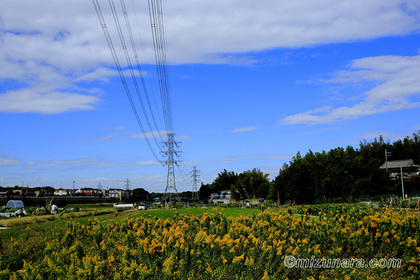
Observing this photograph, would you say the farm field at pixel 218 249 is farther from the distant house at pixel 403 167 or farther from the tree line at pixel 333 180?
the distant house at pixel 403 167

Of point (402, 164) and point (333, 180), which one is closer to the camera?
point (333, 180)

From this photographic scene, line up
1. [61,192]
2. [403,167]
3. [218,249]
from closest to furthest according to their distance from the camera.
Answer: [218,249]
[403,167]
[61,192]

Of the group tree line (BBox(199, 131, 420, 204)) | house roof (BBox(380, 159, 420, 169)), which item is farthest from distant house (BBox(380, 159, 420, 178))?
tree line (BBox(199, 131, 420, 204))

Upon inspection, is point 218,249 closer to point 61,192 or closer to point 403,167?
point 403,167

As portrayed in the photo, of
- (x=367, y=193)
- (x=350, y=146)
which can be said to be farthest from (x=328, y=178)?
(x=350, y=146)

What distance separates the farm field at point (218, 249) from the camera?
21.7ft

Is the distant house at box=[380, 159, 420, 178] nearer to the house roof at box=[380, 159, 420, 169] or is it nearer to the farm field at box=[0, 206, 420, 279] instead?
the house roof at box=[380, 159, 420, 169]

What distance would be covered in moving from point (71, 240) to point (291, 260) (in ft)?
17.3

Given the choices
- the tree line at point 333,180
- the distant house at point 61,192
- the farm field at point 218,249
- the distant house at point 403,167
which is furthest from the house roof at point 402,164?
the distant house at point 61,192

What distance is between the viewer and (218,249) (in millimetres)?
7133

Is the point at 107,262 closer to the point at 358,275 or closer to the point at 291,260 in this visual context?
the point at 291,260

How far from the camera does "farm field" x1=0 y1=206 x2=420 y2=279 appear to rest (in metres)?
6.62

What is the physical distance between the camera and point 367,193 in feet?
187

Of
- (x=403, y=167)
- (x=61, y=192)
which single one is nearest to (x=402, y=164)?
(x=403, y=167)
